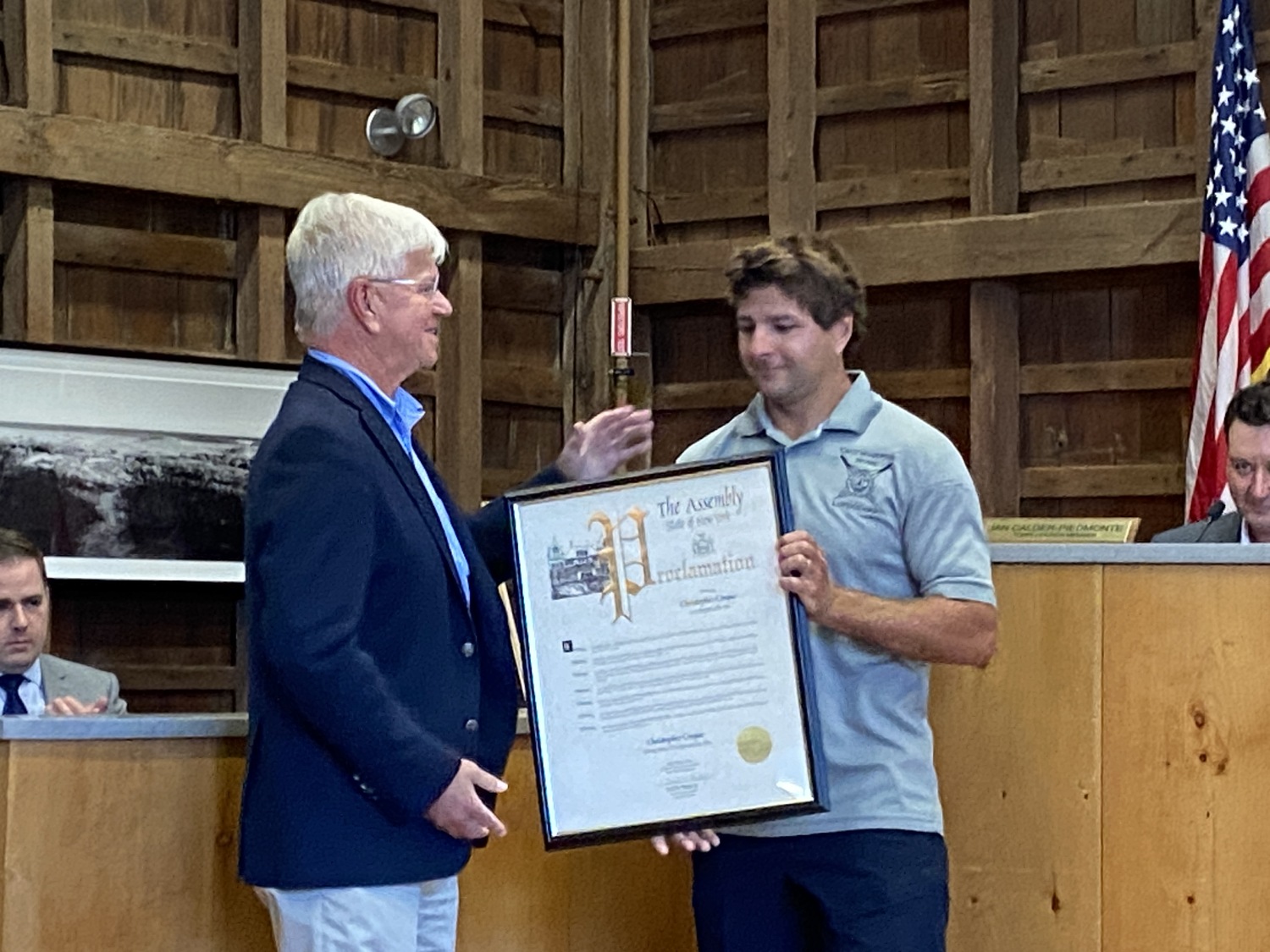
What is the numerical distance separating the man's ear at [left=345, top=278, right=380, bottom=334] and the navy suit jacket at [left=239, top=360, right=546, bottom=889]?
77 millimetres

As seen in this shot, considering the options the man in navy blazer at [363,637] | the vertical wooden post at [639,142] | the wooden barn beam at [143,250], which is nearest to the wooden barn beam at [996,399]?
the vertical wooden post at [639,142]

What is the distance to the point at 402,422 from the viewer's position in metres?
2.66

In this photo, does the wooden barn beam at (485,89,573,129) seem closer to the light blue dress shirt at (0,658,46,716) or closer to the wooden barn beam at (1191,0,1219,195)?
the wooden barn beam at (1191,0,1219,195)

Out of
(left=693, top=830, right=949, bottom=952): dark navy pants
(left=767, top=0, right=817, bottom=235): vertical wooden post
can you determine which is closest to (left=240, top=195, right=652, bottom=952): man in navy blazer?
(left=693, top=830, right=949, bottom=952): dark navy pants

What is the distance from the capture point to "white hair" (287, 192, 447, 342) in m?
2.58

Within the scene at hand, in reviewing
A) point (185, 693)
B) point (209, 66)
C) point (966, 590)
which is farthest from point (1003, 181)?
point (966, 590)

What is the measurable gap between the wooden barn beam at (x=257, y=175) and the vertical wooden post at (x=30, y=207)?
89mm

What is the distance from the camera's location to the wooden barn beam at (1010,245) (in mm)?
6531

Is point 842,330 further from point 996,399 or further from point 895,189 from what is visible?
point 895,189

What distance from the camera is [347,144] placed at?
711 centimetres

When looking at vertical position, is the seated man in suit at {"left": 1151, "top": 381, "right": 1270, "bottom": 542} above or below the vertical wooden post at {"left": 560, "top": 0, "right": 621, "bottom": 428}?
below

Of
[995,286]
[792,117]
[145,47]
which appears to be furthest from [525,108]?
[995,286]

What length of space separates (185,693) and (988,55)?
346 centimetres

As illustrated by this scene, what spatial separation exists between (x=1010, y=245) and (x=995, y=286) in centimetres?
17
